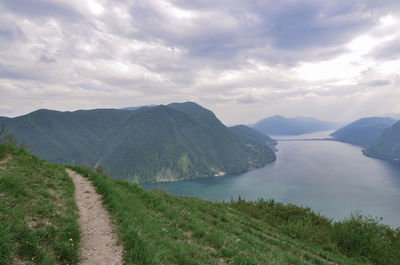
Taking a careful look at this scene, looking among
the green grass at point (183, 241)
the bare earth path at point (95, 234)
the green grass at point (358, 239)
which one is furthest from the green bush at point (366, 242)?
the bare earth path at point (95, 234)

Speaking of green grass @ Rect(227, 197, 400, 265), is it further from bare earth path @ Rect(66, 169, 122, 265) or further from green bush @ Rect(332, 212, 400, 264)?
bare earth path @ Rect(66, 169, 122, 265)

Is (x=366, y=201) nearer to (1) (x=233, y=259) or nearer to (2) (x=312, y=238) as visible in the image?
(2) (x=312, y=238)

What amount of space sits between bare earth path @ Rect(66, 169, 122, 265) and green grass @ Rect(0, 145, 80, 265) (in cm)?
44

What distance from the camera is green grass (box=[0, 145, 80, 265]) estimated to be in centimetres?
616

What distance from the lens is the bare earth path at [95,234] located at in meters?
7.02

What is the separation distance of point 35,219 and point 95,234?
2.72 metres

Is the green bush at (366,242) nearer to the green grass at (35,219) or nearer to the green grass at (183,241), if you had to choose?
the green grass at (183,241)

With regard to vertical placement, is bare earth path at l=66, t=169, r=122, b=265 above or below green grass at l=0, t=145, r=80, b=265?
below

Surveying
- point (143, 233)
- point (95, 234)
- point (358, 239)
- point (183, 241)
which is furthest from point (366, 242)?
point (95, 234)

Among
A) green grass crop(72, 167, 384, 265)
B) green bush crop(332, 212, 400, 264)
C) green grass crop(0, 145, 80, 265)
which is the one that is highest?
green grass crop(0, 145, 80, 265)

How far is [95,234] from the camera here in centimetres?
870

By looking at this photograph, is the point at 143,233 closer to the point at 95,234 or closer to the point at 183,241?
the point at 95,234

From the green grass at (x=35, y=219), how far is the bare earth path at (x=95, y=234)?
44cm

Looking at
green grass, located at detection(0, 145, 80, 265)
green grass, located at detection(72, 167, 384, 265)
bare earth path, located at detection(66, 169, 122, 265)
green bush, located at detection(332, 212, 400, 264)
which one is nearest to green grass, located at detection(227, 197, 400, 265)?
green bush, located at detection(332, 212, 400, 264)
